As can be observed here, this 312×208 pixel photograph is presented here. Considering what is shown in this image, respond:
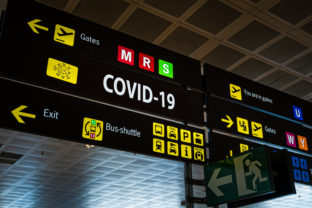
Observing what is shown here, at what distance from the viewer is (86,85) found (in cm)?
304

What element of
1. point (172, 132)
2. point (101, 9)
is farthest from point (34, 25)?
point (172, 132)

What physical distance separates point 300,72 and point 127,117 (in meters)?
3.62

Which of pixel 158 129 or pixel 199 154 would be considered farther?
pixel 199 154

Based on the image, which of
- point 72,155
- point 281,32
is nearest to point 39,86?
point 281,32

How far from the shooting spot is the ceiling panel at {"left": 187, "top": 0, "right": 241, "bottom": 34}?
420cm

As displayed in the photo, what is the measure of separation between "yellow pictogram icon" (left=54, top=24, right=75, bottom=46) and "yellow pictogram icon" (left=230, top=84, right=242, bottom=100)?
1932mm

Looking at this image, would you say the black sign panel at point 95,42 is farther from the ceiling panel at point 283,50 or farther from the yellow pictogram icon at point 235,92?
the ceiling panel at point 283,50

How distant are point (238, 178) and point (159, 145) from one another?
0.74m

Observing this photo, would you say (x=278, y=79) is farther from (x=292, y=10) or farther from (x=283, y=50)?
(x=292, y=10)

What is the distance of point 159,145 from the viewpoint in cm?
316

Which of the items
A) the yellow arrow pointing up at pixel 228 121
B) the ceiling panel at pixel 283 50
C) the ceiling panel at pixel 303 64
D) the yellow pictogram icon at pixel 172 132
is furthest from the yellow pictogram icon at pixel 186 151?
the ceiling panel at pixel 303 64

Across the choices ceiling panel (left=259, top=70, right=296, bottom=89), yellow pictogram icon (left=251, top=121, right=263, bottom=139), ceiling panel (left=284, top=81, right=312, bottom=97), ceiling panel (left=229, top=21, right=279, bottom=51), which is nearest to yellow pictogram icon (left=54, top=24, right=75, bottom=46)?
yellow pictogram icon (left=251, top=121, right=263, bottom=139)

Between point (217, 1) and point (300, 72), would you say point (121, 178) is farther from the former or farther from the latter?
point (217, 1)

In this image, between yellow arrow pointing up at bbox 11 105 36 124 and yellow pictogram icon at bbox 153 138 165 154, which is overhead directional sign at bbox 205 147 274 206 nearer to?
yellow pictogram icon at bbox 153 138 165 154
